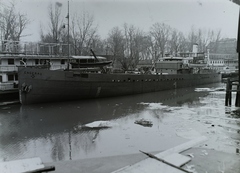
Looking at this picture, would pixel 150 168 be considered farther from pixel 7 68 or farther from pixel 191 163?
pixel 7 68

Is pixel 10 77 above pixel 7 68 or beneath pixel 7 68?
beneath

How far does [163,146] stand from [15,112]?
11637 millimetres

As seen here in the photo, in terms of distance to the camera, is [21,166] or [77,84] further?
[77,84]

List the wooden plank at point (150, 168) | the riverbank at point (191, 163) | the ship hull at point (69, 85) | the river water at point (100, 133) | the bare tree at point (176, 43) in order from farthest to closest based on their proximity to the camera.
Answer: the bare tree at point (176, 43), the ship hull at point (69, 85), the river water at point (100, 133), the riverbank at point (191, 163), the wooden plank at point (150, 168)

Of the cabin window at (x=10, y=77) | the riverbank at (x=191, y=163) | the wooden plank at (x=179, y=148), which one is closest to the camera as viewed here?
the riverbank at (x=191, y=163)

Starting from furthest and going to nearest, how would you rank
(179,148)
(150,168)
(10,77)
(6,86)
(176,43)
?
(176,43)
(10,77)
(6,86)
(179,148)
(150,168)

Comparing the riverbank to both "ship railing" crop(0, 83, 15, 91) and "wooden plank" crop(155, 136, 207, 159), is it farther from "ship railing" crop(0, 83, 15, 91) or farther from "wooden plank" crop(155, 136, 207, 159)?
"ship railing" crop(0, 83, 15, 91)

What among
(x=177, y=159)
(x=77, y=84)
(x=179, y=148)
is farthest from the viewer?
(x=77, y=84)

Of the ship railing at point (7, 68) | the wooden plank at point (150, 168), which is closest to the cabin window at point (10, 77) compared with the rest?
the ship railing at point (7, 68)

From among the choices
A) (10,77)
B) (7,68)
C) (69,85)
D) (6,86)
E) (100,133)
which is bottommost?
(100,133)

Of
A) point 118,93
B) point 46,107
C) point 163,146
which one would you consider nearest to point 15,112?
point 46,107

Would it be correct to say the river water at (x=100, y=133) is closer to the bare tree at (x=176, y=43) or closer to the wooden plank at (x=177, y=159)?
the wooden plank at (x=177, y=159)

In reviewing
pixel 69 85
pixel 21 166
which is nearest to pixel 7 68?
pixel 69 85

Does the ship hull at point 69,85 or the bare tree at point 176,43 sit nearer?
the ship hull at point 69,85
